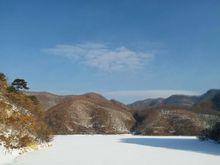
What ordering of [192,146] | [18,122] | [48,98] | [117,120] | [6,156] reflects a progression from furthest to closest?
[48,98]
[117,120]
[192,146]
[18,122]
[6,156]

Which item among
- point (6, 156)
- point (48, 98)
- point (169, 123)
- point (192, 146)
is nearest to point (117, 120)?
point (169, 123)

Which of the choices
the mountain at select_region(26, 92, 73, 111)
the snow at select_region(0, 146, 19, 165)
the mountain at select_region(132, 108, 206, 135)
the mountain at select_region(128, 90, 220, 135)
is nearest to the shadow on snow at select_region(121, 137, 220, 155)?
the snow at select_region(0, 146, 19, 165)

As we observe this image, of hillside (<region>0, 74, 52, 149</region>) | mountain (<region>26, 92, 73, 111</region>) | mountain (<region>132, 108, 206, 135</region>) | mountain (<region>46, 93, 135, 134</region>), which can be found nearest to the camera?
hillside (<region>0, 74, 52, 149</region>)

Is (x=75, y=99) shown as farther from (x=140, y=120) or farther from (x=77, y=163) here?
(x=77, y=163)

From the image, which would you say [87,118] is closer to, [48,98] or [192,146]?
[48,98]

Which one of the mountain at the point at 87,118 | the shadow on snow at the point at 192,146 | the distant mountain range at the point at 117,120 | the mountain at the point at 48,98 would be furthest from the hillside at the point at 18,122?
the mountain at the point at 48,98

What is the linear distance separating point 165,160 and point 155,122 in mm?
28923

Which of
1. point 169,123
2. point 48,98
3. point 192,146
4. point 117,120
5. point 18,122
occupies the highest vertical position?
point 48,98

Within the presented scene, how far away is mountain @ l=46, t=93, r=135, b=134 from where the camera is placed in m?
45.8

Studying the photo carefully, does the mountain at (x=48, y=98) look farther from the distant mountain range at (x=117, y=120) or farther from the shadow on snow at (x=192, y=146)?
the shadow on snow at (x=192, y=146)

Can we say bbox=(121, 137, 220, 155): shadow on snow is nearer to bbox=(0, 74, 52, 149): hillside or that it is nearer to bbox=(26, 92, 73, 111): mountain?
bbox=(0, 74, 52, 149): hillside

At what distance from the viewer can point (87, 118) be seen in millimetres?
48062

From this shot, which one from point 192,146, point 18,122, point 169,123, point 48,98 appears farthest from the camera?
point 48,98

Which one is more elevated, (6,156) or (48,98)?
(48,98)
